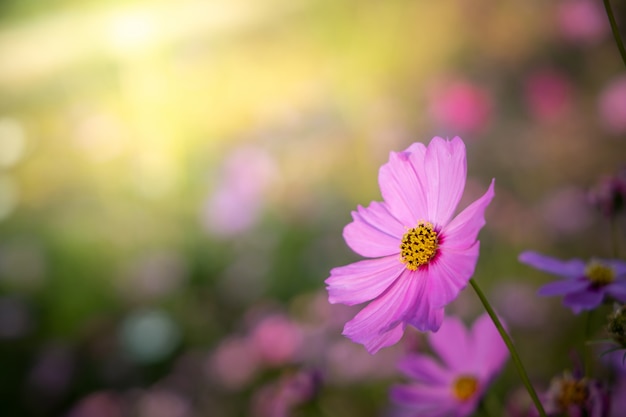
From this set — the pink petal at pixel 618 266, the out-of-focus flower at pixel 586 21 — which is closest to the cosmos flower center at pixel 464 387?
the pink petal at pixel 618 266

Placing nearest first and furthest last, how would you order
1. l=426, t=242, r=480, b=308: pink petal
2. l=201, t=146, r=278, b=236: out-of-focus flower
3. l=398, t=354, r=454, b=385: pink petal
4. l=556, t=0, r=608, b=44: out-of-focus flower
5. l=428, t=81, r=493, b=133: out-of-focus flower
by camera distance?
l=426, t=242, r=480, b=308: pink petal
l=398, t=354, r=454, b=385: pink petal
l=428, t=81, r=493, b=133: out-of-focus flower
l=556, t=0, r=608, b=44: out-of-focus flower
l=201, t=146, r=278, b=236: out-of-focus flower

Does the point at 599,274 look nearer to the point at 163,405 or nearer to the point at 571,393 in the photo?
the point at 571,393

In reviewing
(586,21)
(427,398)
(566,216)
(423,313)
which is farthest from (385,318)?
(586,21)

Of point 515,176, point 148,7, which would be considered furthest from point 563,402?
point 148,7

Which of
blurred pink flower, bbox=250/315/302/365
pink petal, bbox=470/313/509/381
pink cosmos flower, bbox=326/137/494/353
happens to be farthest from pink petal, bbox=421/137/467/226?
blurred pink flower, bbox=250/315/302/365

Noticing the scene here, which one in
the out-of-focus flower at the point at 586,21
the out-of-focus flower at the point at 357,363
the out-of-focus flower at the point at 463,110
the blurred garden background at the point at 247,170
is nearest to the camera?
the out-of-focus flower at the point at 357,363

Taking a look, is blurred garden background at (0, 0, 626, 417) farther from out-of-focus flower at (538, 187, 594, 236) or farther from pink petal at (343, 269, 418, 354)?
pink petal at (343, 269, 418, 354)

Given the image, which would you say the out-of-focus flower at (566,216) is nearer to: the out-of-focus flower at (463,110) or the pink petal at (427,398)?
the out-of-focus flower at (463,110)
